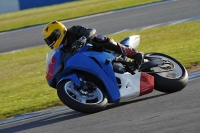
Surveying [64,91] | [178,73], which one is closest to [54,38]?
[64,91]

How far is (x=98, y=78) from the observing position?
22.1 ft

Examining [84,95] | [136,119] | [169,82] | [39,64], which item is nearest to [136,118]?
[136,119]

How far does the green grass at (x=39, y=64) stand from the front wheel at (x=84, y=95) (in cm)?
126

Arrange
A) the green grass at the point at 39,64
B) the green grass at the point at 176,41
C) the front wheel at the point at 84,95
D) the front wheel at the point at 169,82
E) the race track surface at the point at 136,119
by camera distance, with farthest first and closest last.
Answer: the green grass at the point at 176,41 → the green grass at the point at 39,64 → the front wheel at the point at 169,82 → the front wheel at the point at 84,95 → the race track surface at the point at 136,119

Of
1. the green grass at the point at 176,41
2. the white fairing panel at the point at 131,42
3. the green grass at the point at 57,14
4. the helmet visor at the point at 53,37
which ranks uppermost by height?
the helmet visor at the point at 53,37

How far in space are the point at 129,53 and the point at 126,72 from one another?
0.89ft

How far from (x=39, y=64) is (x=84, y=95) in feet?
21.3

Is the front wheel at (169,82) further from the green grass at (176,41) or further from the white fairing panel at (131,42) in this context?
the green grass at (176,41)

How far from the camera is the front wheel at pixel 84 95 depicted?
6.36m

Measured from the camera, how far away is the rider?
6.82 meters

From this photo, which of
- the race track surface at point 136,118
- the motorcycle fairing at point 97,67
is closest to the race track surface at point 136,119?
the race track surface at point 136,118

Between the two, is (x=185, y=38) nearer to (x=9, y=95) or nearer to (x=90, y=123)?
(x=9, y=95)

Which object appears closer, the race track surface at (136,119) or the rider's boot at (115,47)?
the race track surface at (136,119)

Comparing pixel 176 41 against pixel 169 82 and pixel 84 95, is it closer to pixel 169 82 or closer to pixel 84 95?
pixel 169 82
